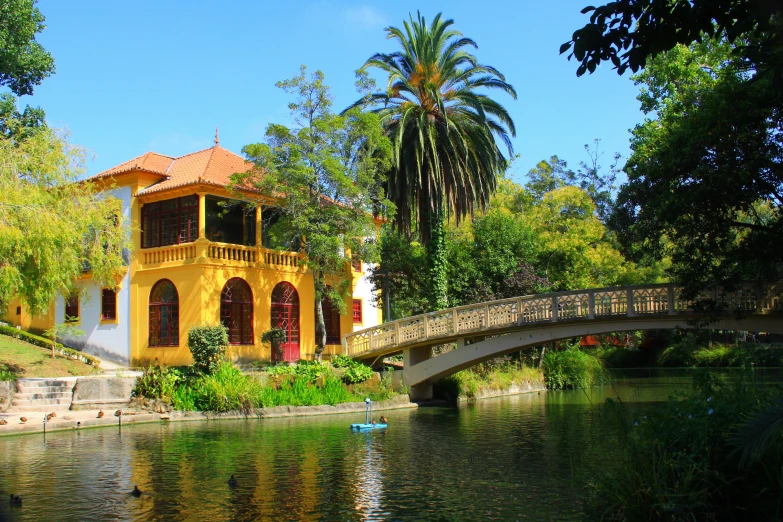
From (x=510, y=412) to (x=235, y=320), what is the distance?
11.6 m

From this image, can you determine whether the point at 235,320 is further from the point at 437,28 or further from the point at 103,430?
the point at 437,28

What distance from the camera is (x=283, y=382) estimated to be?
25.3 meters

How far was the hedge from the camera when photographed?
28828 millimetres

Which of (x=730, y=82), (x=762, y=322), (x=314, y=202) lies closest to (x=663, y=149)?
(x=730, y=82)

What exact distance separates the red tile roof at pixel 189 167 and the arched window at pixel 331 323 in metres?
7.29

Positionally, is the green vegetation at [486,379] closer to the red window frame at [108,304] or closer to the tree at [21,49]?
the red window frame at [108,304]

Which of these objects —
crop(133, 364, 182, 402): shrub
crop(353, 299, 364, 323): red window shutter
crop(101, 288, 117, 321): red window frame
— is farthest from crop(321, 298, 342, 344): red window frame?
crop(133, 364, 182, 402): shrub

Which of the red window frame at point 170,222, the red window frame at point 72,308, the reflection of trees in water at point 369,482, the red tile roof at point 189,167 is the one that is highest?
the red tile roof at point 189,167

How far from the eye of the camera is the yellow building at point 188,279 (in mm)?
29125

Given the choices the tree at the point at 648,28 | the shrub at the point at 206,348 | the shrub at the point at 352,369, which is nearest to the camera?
the tree at the point at 648,28

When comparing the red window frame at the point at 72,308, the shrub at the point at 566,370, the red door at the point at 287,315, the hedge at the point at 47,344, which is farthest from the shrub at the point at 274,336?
the shrub at the point at 566,370

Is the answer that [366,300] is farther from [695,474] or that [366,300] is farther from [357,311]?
[695,474]

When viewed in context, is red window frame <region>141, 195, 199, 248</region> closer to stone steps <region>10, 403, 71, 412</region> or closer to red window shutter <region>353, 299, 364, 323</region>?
stone steps <region>10, 403, 71, 412</region>

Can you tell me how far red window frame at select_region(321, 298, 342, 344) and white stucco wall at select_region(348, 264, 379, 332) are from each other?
5.26 ft
